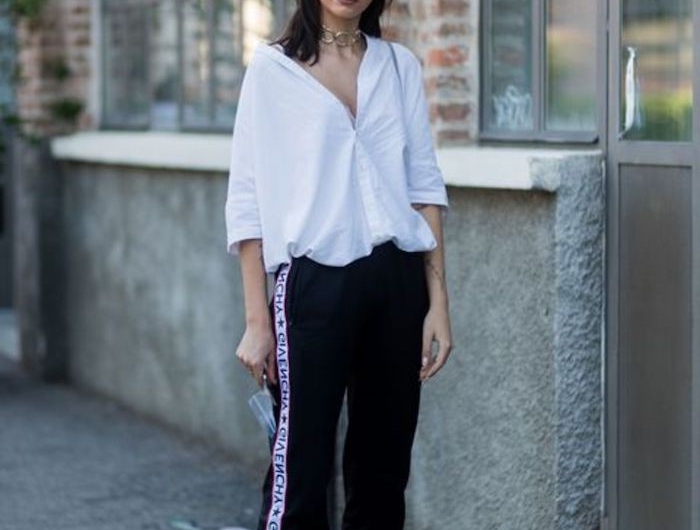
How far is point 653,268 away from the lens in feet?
16.9

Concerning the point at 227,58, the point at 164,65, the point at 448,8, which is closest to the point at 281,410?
the point at 448,8

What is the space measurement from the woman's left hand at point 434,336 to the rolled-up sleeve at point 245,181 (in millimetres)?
454

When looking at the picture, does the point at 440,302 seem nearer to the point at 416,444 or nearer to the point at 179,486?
the point at 416,444

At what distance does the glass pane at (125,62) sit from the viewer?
9234 mm

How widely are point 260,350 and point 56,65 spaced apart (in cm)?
603

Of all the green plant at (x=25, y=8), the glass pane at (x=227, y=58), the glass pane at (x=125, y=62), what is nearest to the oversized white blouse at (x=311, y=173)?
the glass pane at (x=227, y=58)

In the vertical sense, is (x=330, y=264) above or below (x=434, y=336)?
above

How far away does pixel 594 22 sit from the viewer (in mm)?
5453

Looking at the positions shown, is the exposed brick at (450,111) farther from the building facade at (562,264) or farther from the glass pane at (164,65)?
the glass pane at (164,65)

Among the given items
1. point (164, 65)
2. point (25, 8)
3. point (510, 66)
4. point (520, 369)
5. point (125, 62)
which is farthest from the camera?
point (25, 8)

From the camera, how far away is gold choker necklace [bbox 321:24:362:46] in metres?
4.34

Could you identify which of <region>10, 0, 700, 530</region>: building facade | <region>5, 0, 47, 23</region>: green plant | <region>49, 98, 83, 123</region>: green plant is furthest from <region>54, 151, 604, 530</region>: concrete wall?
<region>5, 0, 47, 23</region>: green plant

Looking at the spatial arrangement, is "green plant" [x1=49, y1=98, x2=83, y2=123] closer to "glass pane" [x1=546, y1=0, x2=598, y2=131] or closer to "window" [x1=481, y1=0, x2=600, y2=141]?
"window" [x1=481, y1=0, x2=600, y2=141]

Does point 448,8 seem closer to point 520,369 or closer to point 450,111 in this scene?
point 450,111
